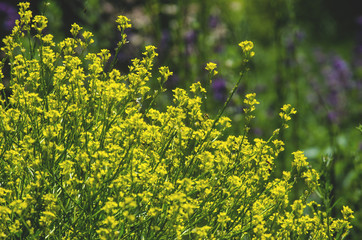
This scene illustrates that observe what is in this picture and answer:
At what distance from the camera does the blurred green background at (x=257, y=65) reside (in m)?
3.74

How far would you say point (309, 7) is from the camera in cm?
1712

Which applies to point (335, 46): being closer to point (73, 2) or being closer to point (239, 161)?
point (73, 2)

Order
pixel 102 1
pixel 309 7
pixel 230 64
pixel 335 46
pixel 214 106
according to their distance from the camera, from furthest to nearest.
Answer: pixel 309 7, pixel 335 46, pixel 102 1, pixel 214 106, pixel 230 64

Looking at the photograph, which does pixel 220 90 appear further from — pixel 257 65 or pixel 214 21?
pixel 257 65

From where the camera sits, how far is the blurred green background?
3.74 m

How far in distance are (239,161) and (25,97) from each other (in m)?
1.05

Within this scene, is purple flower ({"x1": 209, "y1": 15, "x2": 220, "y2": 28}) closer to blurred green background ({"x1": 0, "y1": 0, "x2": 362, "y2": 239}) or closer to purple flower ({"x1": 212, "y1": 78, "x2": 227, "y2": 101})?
blurred green background ({"x1": 0, "y1": 0, "x2": 362, "y2": 239})

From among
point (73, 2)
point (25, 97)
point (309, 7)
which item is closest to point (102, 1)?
point (73, 2)

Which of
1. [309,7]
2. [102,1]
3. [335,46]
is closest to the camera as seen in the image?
[102,1]

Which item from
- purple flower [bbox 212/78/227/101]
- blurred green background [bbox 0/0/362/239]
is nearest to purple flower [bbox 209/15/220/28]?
blurred green background [bbox 0/0/362/239]

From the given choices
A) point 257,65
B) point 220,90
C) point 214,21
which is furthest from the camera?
point 257,65

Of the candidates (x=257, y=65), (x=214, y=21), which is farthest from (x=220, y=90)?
(x=257, y=65)

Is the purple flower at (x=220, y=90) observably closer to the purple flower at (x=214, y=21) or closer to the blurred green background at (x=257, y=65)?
the blurred green background at (x=257, y=65)

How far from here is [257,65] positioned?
824 centimetres
